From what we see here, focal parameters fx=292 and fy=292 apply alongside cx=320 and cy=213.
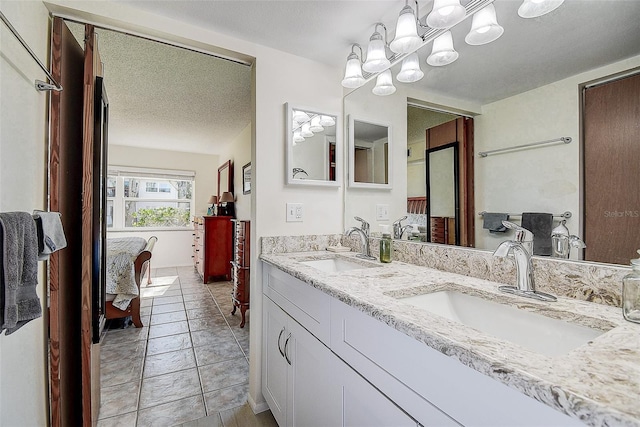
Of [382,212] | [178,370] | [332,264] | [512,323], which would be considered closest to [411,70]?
[382,212]

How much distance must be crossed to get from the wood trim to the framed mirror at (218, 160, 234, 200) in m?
3.61

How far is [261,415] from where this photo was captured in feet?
5.49

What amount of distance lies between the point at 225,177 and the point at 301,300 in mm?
4580

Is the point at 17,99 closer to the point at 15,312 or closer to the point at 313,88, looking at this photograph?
the point at 15,312

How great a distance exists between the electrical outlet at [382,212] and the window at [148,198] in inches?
200

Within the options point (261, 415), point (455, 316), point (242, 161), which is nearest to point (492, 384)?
point (455, 316)

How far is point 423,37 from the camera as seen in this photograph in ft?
4.77

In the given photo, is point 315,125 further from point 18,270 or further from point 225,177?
point 225,177

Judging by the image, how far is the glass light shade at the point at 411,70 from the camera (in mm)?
1521

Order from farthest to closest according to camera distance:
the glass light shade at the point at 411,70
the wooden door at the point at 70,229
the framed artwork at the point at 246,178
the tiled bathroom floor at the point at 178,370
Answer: the framed artwork at the point at 246,178, the tiled bathroom floor at the point at 178,370, the glass light shade at the point at 411,70, the wooden door at the point at 70,229

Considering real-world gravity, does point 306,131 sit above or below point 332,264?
above

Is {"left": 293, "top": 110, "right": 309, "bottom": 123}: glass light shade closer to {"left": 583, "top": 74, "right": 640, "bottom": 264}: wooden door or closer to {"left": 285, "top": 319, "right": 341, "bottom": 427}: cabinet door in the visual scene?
{"left": 285, "top": 319, "right": 341, "bottom": 427}: cabinet door

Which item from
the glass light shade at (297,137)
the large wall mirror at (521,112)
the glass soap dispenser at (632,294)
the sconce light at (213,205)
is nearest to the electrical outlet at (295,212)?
the glass light shade at (297,137)

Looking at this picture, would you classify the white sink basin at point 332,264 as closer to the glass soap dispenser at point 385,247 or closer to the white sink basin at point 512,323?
the glass soap dispenser at point 385,247
